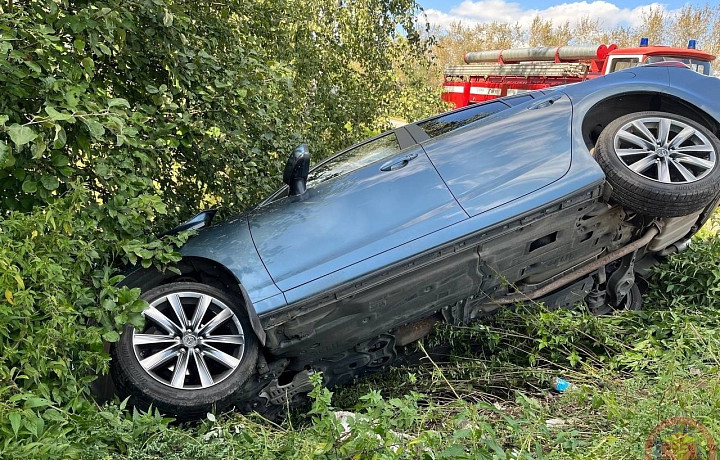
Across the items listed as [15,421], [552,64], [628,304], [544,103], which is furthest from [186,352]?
[552,64]

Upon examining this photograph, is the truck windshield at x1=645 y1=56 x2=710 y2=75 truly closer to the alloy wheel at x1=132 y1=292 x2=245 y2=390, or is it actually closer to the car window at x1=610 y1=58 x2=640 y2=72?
the car window at x1=610 y1=58 x2=640 y2=72

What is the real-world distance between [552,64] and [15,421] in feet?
33.5

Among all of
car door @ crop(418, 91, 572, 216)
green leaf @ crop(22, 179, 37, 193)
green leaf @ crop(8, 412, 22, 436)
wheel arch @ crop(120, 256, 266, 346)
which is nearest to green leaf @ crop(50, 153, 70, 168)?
green leaf @ crop(22, 179, 37, 193)

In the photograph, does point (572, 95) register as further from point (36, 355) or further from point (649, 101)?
point (36, 355)

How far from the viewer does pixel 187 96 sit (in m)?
3.54

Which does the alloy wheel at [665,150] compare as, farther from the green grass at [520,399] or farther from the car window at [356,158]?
the car window at [356,158]

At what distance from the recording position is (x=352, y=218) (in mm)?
3068

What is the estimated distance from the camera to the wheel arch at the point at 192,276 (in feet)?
10.1

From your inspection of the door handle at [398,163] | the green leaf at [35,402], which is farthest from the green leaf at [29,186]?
the door handle at [398,163]

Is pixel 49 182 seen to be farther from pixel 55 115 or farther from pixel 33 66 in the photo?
pixel 33 66

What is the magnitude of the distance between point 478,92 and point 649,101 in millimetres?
9622

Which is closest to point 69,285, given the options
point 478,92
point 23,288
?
point 23,288

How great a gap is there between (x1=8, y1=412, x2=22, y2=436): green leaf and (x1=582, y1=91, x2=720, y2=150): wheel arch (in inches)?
126

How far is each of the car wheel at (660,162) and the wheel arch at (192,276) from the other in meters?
2.27
